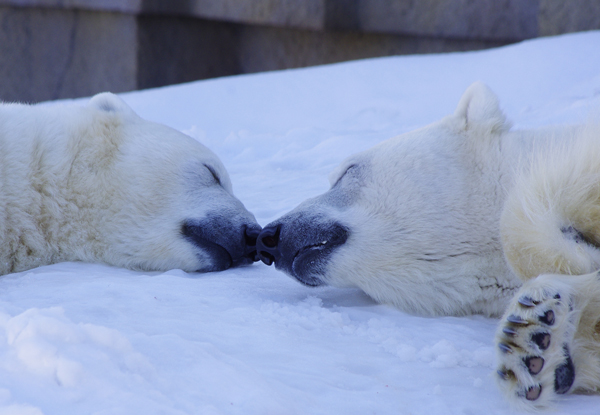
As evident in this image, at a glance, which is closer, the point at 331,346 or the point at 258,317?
the point at 331,346

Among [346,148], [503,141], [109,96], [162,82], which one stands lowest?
[162,82]

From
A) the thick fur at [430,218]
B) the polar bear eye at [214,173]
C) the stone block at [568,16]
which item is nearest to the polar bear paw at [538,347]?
the thick fur at [430,218]

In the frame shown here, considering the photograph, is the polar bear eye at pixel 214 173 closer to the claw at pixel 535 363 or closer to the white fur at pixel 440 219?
the white fur at pixel 440 219

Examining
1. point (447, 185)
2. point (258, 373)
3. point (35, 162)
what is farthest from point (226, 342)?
point (35, 162)

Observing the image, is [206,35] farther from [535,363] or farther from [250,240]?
[535,363]

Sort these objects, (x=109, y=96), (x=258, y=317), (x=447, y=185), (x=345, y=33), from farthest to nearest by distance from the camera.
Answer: (x=345, y=33) < (x=109, y=96) < (x=447, y=185) < (x=258, y=317)

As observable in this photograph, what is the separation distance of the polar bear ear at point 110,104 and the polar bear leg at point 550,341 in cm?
183

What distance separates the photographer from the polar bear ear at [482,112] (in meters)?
1.82

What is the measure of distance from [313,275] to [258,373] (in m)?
0.62

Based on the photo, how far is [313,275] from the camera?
1.79m

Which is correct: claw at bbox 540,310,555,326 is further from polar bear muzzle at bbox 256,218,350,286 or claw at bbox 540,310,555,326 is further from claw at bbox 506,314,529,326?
polar bear muzzle at bbox 256,218,350,286

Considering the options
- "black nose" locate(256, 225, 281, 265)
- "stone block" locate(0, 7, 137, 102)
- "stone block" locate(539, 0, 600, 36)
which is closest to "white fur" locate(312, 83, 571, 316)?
"black nose" locate(256, 225, 281, 265)

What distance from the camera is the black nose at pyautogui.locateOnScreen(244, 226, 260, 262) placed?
7.22ft

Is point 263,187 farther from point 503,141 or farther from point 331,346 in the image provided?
point 331,346
